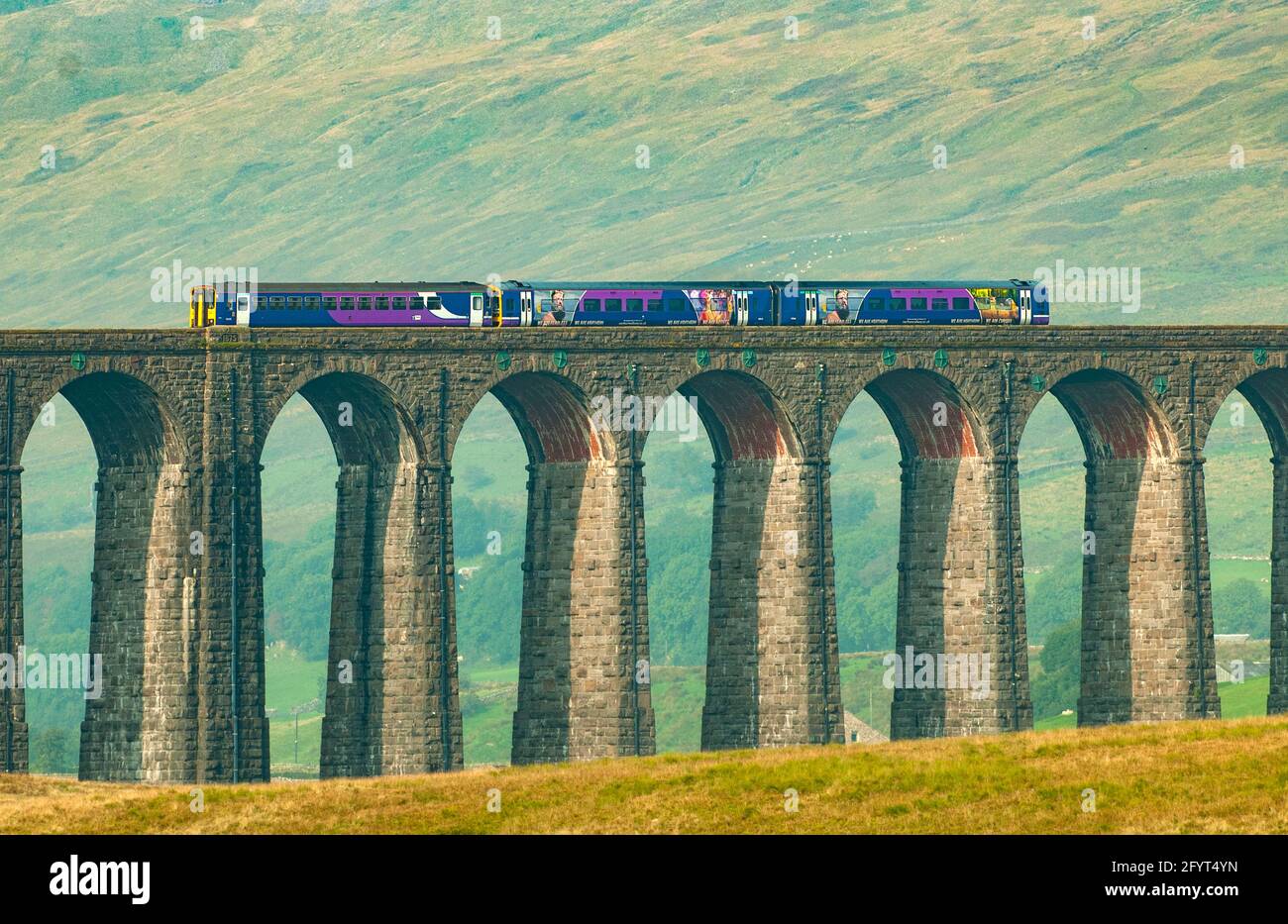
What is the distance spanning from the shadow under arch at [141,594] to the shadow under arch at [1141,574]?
39664 millimetres

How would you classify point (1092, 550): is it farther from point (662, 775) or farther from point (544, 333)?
point (662, 775)

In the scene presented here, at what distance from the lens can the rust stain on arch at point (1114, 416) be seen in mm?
114875

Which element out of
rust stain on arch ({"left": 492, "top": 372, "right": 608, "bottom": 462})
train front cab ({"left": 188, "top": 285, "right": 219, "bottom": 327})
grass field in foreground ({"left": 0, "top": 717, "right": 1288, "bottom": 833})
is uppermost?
train front cab ({"left": 188, "top": 285, "right": 219, "bottom": 327})

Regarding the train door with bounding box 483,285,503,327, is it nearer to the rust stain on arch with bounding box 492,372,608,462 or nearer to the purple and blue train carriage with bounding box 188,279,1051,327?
the purple and blue train carriage with bounding box 188,279,1051,327

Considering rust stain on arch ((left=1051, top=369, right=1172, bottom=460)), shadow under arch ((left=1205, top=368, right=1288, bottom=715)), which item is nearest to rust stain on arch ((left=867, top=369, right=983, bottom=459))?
rust stain on arch ((left=1051, top=369, right=1172, bottom=460))

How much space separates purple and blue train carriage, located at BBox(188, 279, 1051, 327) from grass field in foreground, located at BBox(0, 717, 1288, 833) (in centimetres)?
2364

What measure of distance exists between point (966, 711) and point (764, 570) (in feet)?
35.0

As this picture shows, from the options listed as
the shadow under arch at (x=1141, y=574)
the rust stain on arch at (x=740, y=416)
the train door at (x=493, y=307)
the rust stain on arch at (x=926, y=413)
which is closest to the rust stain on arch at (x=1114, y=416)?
the shadow under arch at (x=1141, y=574)

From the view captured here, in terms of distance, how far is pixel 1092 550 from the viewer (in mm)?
115688

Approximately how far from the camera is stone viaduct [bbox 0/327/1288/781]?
9756cm

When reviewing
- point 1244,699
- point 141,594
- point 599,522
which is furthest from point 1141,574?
point 1244,699

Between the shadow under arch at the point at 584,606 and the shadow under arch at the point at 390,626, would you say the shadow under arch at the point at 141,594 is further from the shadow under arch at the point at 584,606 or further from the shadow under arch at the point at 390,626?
the shadow under arch at the point at 584,606

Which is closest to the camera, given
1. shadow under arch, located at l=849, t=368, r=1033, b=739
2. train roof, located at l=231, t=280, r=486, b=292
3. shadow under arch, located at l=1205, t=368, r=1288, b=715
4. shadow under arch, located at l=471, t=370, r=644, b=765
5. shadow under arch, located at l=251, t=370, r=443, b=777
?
train roof, located at l=231, t=280, r=486, b=292

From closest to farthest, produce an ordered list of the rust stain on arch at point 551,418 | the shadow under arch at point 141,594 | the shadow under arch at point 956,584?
the shadow under arch at point 141,594 → the rust stain on arch at point 551,418 → the shadow under arch at point 956,584
